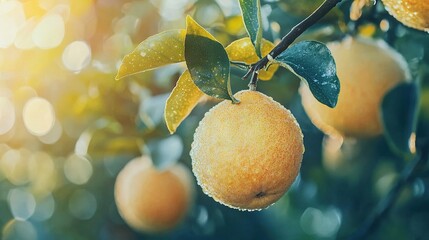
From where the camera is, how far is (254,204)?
933mm

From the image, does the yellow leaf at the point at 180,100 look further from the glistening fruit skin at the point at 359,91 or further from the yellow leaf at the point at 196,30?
the glistening fruit skin at the point at 359,91

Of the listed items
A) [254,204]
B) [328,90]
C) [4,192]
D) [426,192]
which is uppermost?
[328,90]

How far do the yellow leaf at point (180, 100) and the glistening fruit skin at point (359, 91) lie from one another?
388 millimetres

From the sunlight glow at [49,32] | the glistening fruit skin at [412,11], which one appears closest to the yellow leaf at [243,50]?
the glistening fruit skin at [412,11]

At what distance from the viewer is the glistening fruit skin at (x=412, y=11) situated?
34.4 inches

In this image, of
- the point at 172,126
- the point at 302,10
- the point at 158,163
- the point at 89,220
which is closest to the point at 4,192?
the point at 89,220

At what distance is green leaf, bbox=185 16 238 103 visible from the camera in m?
0.88

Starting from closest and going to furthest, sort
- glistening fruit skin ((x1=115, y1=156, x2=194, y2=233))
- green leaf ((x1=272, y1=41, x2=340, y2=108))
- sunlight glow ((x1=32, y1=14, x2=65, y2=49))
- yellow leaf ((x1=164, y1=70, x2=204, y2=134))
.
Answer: green leaf ((x1=272, y1=41, x2=340, y2=108))
yellow leaf ((x1=164, y1=70, x2=204, y2=134))
glistening fruit skin ((x1=115, y1=156, x2=194, y2=233))
sunlight glow ((x1=32, y1=14, x2=65, y2=49))

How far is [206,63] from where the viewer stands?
894 mm

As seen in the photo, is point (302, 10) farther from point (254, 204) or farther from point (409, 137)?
point (254, 204)

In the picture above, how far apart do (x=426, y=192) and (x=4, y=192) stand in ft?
8.70

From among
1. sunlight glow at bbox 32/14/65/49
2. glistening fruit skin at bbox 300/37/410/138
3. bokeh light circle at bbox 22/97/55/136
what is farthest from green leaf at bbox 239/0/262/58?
bokeh light circle at bbox 22/97/55/136

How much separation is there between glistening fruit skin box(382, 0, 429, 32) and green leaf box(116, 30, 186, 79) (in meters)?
0.28

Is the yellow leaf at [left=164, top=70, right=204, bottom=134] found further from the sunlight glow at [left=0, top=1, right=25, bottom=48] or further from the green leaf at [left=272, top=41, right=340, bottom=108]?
the sunlight glow at [left=0, top=1, right=25, bottom=48]
